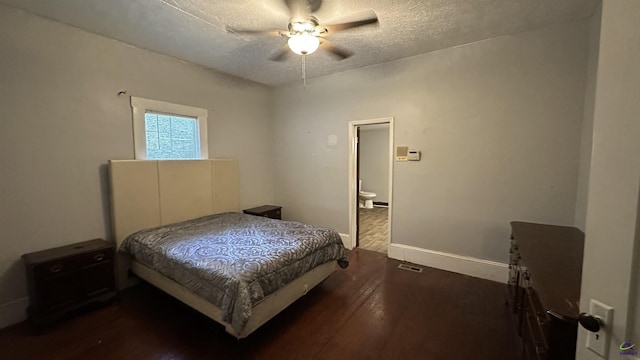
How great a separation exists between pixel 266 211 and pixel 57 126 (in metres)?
2.66

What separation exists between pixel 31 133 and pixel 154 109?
111cm

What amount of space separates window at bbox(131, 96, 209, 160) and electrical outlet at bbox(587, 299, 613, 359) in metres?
3.79

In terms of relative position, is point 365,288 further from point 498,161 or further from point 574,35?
point 574,35

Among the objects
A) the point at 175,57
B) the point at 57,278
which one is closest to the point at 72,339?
the point at 57,278

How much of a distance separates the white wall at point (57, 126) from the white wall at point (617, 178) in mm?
3754

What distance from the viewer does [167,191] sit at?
320cm

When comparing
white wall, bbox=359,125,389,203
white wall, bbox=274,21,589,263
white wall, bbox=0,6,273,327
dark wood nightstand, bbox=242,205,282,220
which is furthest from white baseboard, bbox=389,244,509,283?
white wall, bbox=359,125,389,203

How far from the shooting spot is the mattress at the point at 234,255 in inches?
74.2

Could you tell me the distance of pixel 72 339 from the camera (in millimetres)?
2102

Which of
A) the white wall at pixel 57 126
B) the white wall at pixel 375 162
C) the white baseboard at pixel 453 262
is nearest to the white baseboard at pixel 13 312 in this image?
the white wall at pixel 57 126

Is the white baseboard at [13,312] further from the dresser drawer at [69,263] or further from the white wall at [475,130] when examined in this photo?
the white wall at [475,130]

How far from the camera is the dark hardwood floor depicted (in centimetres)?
196

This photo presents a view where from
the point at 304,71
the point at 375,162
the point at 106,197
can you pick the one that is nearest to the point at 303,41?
the point at 304,71

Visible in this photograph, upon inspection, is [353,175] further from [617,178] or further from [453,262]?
[617,178]
